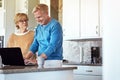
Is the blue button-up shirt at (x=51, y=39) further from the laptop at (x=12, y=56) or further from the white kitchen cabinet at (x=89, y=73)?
the white kitchen cabinet at (x=89, y=73)

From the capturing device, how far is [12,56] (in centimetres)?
266

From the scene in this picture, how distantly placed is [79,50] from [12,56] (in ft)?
8.78

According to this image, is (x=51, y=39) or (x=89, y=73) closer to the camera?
(x=51, y=39)

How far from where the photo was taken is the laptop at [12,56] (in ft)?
8.55

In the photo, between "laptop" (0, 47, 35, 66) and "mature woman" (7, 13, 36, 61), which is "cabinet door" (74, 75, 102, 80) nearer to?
"mature woman" (7, 13, 36, 61)

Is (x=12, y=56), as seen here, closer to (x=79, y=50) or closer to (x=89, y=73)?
(x=89, y=73)

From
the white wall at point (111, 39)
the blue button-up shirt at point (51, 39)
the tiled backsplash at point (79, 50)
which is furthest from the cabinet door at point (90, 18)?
the white wall at point (111, 39)

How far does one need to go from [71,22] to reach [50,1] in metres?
0.54

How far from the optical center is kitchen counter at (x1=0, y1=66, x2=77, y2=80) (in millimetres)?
2209

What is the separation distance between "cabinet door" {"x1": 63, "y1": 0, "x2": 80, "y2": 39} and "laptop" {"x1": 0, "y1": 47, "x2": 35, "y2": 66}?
2265mm

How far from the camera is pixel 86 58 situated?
5.10m

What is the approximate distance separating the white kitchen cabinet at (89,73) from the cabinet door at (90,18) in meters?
0.54

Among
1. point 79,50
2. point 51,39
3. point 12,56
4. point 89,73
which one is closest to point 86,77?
point 89,73

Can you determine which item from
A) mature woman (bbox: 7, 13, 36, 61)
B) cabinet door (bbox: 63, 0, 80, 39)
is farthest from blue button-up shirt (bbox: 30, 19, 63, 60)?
cabinet door (bbox: 63, 0, 80, 39)
